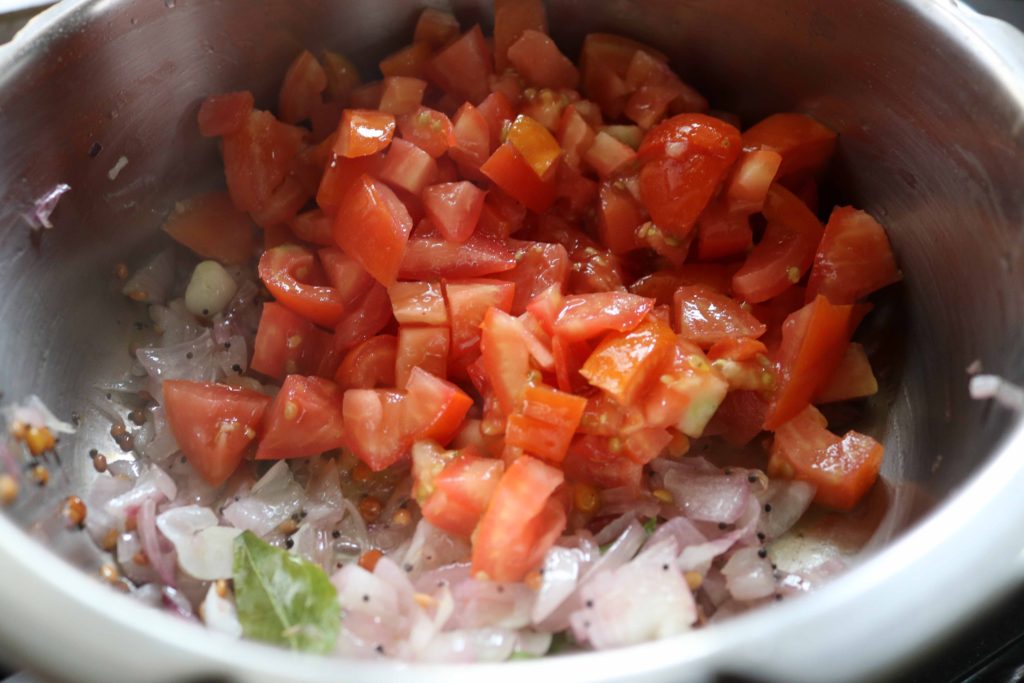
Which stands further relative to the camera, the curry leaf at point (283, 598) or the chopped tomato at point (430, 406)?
the chopped tomato at point (430, 406)

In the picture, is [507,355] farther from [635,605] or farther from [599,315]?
[635,605]

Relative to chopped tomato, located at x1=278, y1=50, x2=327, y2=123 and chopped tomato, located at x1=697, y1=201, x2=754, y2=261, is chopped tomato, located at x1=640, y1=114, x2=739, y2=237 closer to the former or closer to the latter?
chopped tomato, located at x1=697, y1=201, x2=754, y2=261

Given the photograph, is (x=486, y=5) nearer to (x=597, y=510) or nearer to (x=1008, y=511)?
(x=597, y=510)

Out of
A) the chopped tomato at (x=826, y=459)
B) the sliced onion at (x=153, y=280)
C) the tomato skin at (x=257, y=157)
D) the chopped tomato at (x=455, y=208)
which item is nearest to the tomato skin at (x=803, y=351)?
the chopped tomato at (x=826, y=459)

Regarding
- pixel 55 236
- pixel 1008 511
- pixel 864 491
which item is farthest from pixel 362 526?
pixel 1008 511

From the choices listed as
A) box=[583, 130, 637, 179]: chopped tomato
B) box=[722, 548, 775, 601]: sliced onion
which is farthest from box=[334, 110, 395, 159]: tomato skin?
box=[722, 548, 775, 601]: sliced onion

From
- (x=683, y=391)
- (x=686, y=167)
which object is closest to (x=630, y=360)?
(x=683, y=391)

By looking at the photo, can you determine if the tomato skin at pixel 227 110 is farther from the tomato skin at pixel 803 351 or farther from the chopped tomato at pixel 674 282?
the tomato skin at pixel 803 351
